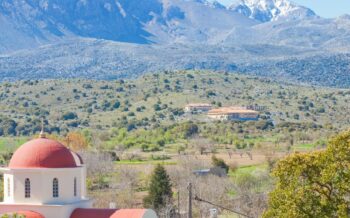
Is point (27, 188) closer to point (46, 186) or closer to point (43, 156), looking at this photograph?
point (46, 186)

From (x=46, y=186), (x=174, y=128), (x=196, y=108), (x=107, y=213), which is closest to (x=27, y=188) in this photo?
(x=46, y=186)

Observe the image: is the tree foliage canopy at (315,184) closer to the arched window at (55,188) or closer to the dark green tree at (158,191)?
the arched window at (55,188)

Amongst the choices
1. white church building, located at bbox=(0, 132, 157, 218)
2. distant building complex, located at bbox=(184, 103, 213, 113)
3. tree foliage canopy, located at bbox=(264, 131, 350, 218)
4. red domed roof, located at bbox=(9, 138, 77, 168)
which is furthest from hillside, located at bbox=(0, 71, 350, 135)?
tree foliage canopy, located at bbox=(264, 131, 350, 218)

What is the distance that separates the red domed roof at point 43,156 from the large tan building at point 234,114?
109352 mm

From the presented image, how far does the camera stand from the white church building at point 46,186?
4275 centimetres

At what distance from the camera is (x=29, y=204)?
42906 millimetres

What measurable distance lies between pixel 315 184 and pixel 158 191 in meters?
31.9

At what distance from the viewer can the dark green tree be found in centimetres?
6694

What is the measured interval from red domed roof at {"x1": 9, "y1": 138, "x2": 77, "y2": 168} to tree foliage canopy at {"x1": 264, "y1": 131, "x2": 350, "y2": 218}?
34.1ft

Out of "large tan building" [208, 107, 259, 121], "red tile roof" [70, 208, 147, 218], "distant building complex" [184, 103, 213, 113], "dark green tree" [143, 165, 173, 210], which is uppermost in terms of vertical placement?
"distant building complex" [184, 103, 213, 113]

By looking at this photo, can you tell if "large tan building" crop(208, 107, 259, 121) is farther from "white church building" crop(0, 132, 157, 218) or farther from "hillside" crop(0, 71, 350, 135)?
"white church building" crop(0, 132, 157, 218)

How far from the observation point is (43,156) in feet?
142

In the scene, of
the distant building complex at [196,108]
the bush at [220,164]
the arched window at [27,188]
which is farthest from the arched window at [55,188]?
the distant building complex at [196,108]

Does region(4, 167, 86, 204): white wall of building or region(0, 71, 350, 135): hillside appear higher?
region(0, 71, 350, 135): hillside
